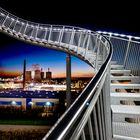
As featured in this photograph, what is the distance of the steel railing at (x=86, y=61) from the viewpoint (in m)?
1.51

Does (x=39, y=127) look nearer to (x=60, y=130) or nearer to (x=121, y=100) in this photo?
(x=121, y=100)

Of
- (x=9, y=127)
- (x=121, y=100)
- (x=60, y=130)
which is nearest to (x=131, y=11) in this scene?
(x=121, y=100)

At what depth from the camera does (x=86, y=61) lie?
11.1 meters

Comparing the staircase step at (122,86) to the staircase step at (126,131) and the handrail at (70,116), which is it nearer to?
the staircase step at (126,131)

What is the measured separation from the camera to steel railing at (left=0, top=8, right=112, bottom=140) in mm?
1509

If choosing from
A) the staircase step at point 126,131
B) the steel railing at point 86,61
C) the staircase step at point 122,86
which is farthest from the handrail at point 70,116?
the staircase step at point 122,86

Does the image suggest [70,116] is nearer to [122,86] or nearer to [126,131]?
[126,131]

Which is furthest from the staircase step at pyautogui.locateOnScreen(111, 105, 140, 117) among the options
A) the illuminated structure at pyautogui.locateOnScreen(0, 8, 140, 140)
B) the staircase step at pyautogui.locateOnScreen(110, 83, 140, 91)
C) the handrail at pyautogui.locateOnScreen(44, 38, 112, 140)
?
the handrail at pyautogui.locateOnScreen(44, 38, 112, 140)

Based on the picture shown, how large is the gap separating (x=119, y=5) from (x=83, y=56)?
704cm

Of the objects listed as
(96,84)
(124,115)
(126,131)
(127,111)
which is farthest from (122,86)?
(96,84)

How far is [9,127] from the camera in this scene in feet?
79.3

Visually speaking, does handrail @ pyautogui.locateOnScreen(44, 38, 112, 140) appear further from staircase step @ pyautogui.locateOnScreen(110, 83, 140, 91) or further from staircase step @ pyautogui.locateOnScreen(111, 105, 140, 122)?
staircase step @ pyautogui.locateOnScreen(110, 83, 140, 91)

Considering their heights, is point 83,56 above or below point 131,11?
below

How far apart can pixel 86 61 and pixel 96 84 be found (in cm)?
884
